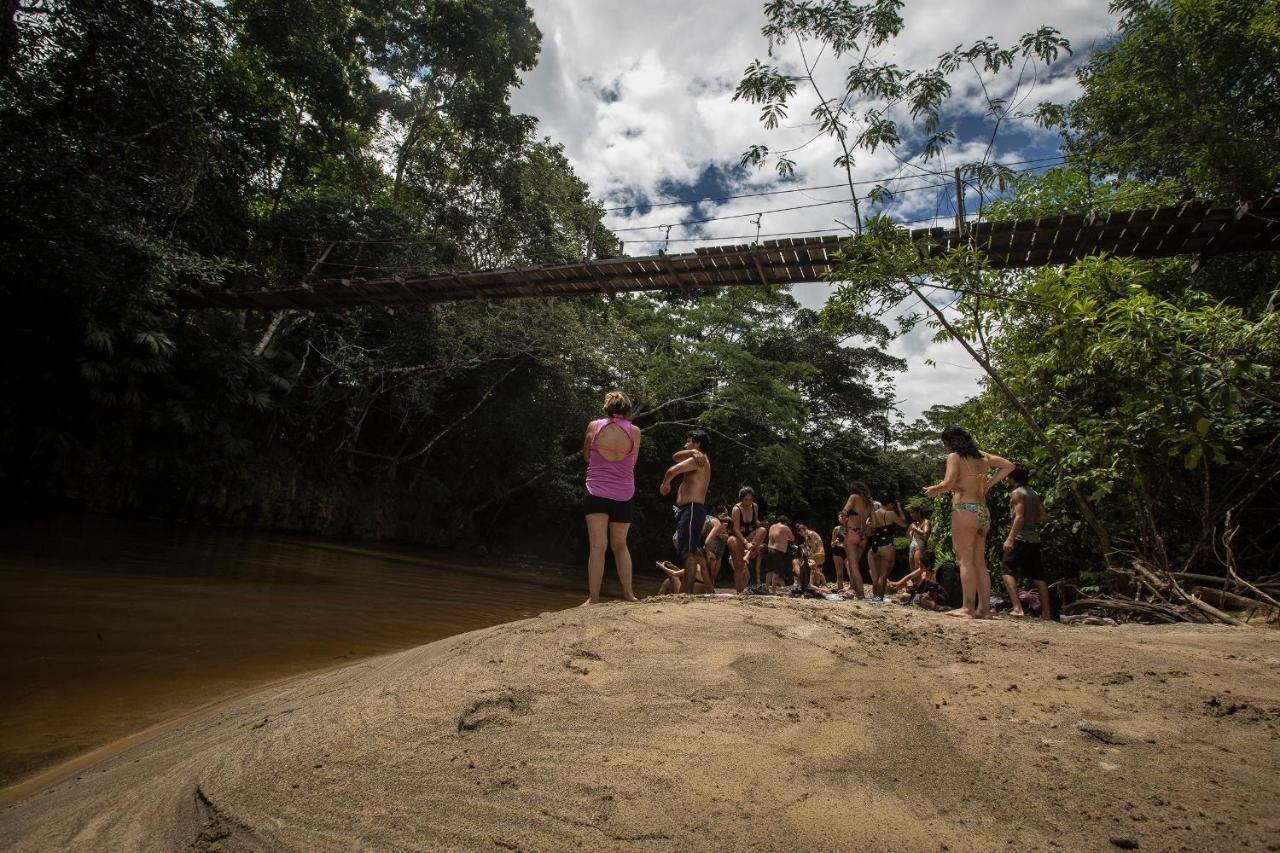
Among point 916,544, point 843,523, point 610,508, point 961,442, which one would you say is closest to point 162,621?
point 610,508

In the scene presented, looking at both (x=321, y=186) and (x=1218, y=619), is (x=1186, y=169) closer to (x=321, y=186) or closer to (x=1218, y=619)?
(x=1218, y=619)

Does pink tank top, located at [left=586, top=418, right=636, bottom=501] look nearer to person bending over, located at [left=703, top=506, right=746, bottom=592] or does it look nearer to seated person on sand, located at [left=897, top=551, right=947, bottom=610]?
person bending over, located at [left=703, top=506, right=746, bottom=592]

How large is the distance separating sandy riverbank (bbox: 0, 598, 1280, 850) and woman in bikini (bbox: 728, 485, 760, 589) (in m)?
4.93

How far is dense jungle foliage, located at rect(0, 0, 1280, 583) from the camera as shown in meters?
5.57

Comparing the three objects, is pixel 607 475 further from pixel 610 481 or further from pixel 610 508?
pixel 610 508

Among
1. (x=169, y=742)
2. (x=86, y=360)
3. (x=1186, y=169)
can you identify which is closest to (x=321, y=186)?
(x=86, y=360)

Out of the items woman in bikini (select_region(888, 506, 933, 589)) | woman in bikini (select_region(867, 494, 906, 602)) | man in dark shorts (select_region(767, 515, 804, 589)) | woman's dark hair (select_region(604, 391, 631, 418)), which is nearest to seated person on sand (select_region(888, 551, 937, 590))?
woman in bikini (select_region(888, 506, 933, 589))

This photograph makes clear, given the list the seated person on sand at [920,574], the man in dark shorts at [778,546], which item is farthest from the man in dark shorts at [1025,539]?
the man in dark shorts at [778,546]

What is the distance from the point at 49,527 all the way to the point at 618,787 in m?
10.4

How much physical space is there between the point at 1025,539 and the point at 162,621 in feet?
23.3

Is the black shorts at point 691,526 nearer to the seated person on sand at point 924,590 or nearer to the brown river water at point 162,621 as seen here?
the brown river water at point 162,621

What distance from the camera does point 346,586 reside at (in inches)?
274

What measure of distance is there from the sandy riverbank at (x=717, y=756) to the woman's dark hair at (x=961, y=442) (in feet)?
7.53

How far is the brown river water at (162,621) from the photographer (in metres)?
→ 2.76
